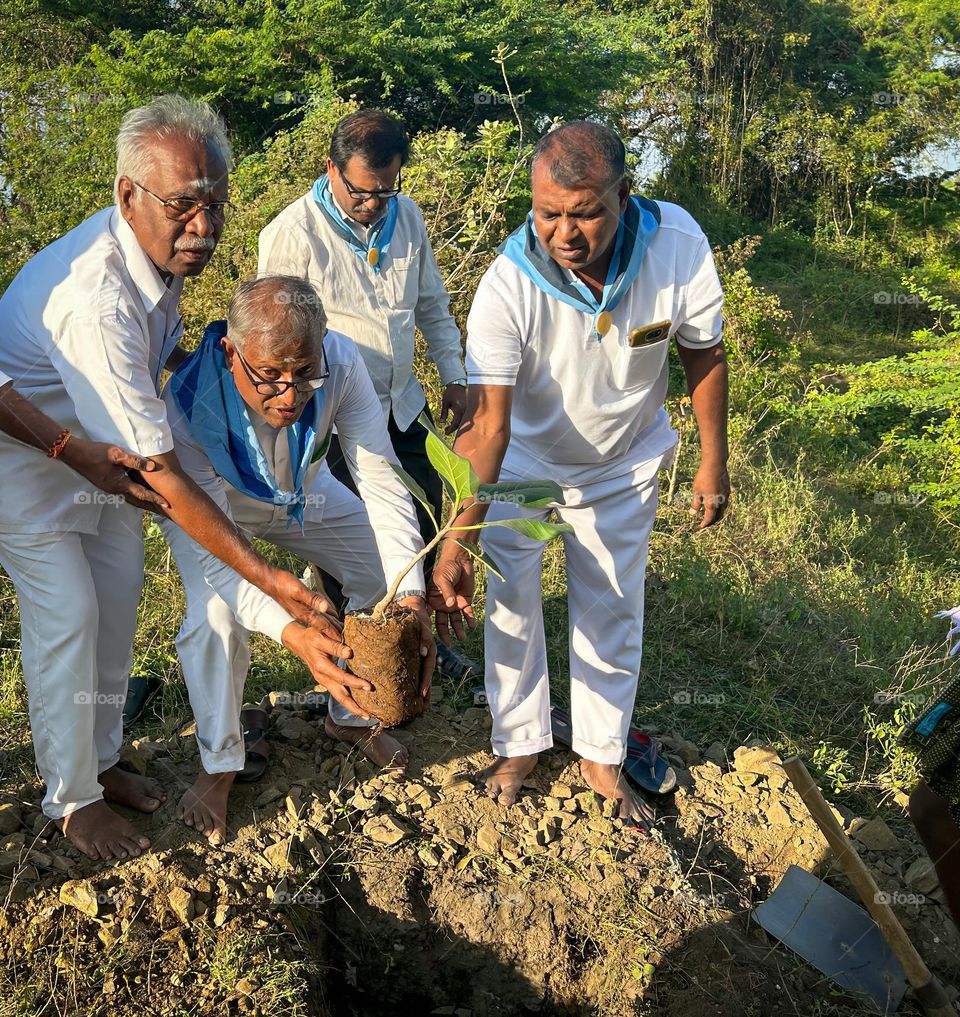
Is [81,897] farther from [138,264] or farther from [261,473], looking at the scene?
[138,264]

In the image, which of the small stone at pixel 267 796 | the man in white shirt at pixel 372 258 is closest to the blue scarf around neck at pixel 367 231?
the man in white shirt at pixel 372 258

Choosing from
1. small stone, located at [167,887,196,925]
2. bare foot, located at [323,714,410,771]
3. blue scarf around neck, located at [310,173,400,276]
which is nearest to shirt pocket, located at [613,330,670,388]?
blue scarf around neck, located at [310,173,400,276]

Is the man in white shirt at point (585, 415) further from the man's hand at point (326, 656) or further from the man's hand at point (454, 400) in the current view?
the man's hand at point (454, 400)

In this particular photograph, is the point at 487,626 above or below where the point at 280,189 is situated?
below

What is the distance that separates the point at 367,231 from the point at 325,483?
956mm

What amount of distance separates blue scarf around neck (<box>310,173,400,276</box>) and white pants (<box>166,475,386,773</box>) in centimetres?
91

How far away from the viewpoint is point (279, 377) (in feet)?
9.10

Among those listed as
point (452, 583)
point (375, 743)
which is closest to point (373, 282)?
point (452, 583)

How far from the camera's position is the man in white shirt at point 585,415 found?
2.85 metres

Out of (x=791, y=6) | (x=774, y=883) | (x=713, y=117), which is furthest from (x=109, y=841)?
(x=791, y=6)

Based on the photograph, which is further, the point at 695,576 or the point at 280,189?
the point at 280,189

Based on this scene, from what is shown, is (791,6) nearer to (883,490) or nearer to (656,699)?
(883,490)

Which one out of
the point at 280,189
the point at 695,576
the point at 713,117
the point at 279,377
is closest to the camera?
the point at 279,377

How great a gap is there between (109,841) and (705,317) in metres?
2.24
